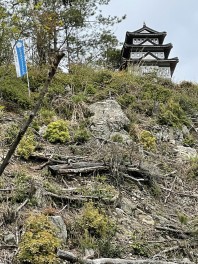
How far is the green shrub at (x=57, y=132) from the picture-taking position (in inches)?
313

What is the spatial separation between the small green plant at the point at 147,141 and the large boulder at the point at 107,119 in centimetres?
32

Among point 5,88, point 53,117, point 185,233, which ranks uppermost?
point 5,88

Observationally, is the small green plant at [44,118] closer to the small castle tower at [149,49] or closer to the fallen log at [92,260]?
the fallen log at [92,260]

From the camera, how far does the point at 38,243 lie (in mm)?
4355

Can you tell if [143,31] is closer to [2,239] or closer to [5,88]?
[5,88]

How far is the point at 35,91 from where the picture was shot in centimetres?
1036

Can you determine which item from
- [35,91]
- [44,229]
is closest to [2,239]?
[44,229]

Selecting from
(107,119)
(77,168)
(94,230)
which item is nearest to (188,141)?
(107,119)

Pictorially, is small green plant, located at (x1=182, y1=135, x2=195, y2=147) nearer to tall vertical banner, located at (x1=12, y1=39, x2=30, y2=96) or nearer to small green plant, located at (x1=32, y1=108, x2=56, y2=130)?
small green plant, located at (x1=32, y1=108, x2=56, y2=130)

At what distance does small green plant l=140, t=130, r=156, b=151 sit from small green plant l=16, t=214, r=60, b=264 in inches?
172

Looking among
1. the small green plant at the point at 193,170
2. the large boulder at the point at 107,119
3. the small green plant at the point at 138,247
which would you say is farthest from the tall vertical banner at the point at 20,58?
the small green plant at the point at 138,247

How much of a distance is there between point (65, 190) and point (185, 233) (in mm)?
1734

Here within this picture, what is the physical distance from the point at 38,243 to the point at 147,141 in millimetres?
4838

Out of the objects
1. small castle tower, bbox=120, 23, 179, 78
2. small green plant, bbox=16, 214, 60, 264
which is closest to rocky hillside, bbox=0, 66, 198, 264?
small green plant, bbox=16, 214, 60, 264
